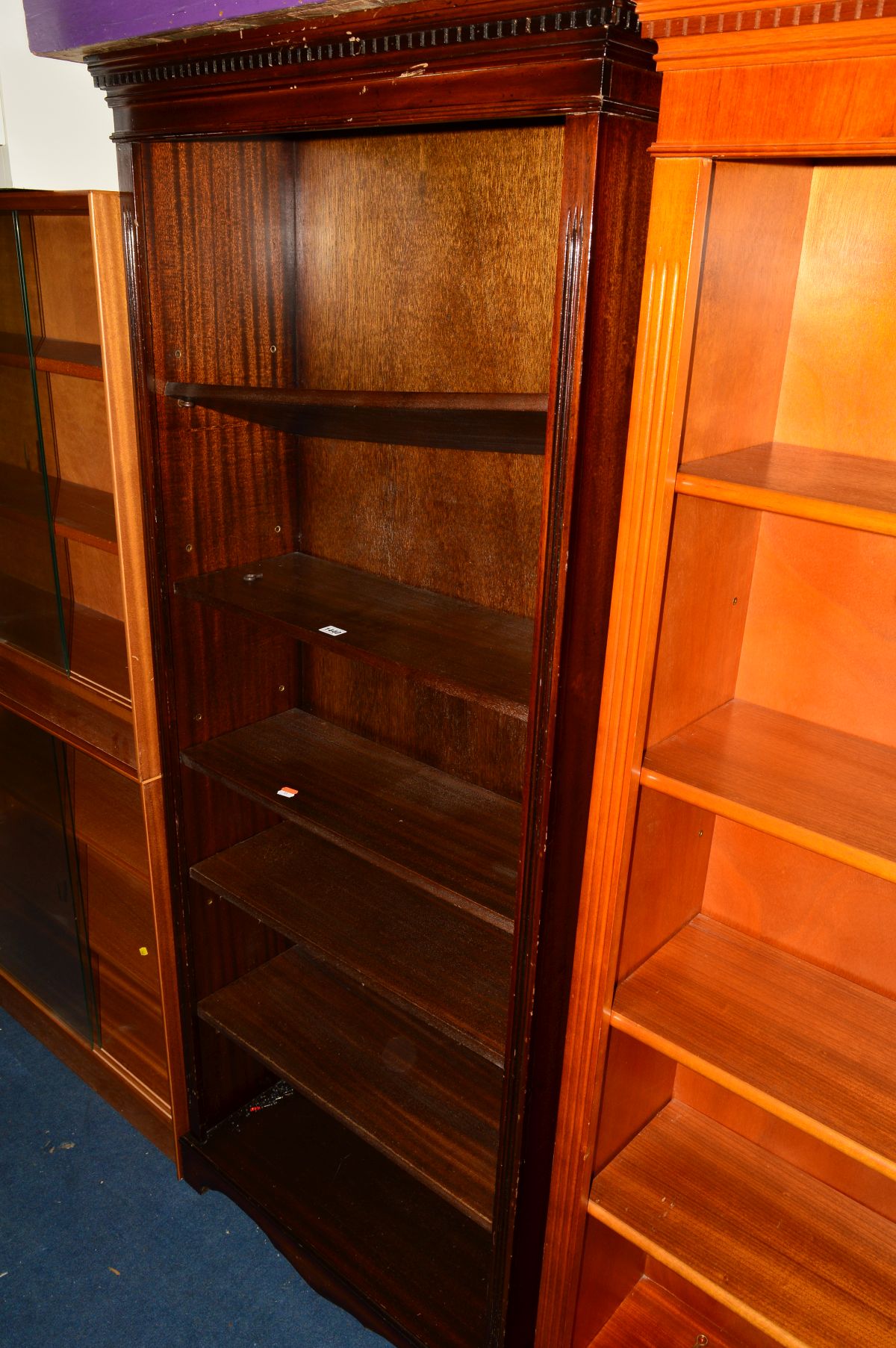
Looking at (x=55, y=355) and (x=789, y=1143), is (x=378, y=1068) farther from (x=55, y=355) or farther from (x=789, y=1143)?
(x=55, y=355)

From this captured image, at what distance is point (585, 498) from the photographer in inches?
42.6

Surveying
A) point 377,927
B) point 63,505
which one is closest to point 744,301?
point 377,927

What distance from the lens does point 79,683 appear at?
1.98m


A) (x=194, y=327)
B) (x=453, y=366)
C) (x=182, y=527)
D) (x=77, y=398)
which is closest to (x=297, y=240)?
(x=194, y=327)

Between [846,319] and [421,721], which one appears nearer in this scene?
[846,319]

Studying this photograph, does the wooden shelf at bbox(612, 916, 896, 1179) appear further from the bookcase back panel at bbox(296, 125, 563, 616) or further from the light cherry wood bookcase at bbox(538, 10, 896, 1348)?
the bookcase back panel at bbox(296, 125, 563, 616)

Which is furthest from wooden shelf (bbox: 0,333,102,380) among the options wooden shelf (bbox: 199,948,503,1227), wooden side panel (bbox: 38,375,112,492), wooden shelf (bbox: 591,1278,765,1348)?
wooden shelf (bbox: 591,1278,765,1348)

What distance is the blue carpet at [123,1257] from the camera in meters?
1.80

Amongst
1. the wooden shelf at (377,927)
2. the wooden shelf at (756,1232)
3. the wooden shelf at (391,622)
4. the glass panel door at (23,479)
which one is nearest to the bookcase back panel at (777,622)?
the wooden shelf at (391,622)

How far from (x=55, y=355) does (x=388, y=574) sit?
712 millimetres

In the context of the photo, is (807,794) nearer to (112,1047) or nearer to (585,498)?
(585,498)

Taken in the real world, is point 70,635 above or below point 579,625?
below

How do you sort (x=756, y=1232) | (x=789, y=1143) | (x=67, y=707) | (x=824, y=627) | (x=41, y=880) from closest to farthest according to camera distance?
1. (x=824, y=627)
2. (x=756, y=1232)
3. (x=789, y=1143)
4. (x=67, y=707)
5. (x=41, y=880)

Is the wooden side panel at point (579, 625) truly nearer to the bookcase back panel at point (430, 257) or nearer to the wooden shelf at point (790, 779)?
the wooden shelf at point (790, 779)
